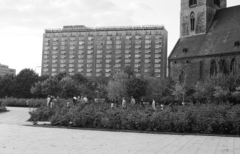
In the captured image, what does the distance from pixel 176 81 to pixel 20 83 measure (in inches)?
1623

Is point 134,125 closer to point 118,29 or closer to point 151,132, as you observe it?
point 151,132

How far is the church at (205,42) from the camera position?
66250 mm

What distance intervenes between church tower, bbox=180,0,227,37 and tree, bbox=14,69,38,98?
4136cm

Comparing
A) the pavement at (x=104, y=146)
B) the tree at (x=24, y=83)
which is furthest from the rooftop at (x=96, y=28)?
the pavement at (x=104, y=146)

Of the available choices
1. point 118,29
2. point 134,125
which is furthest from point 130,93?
point 118,29

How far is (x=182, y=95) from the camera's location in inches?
2574

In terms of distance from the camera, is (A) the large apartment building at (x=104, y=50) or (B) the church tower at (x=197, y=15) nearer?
(B) the church tower at (x=197, y=15)

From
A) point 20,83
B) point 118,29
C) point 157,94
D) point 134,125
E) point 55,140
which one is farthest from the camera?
point 118,29

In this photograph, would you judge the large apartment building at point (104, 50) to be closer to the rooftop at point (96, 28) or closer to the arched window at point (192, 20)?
the rooftop at point (96, 28)

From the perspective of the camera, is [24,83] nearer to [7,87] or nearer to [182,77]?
[7,87]

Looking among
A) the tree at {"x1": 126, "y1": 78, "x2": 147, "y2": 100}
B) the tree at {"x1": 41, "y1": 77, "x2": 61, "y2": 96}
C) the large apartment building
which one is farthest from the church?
the large apartment building

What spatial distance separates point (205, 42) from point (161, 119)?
5753cm

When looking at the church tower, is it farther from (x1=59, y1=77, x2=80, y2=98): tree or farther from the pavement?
the pavement

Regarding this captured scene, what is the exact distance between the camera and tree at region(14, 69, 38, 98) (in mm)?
86938
